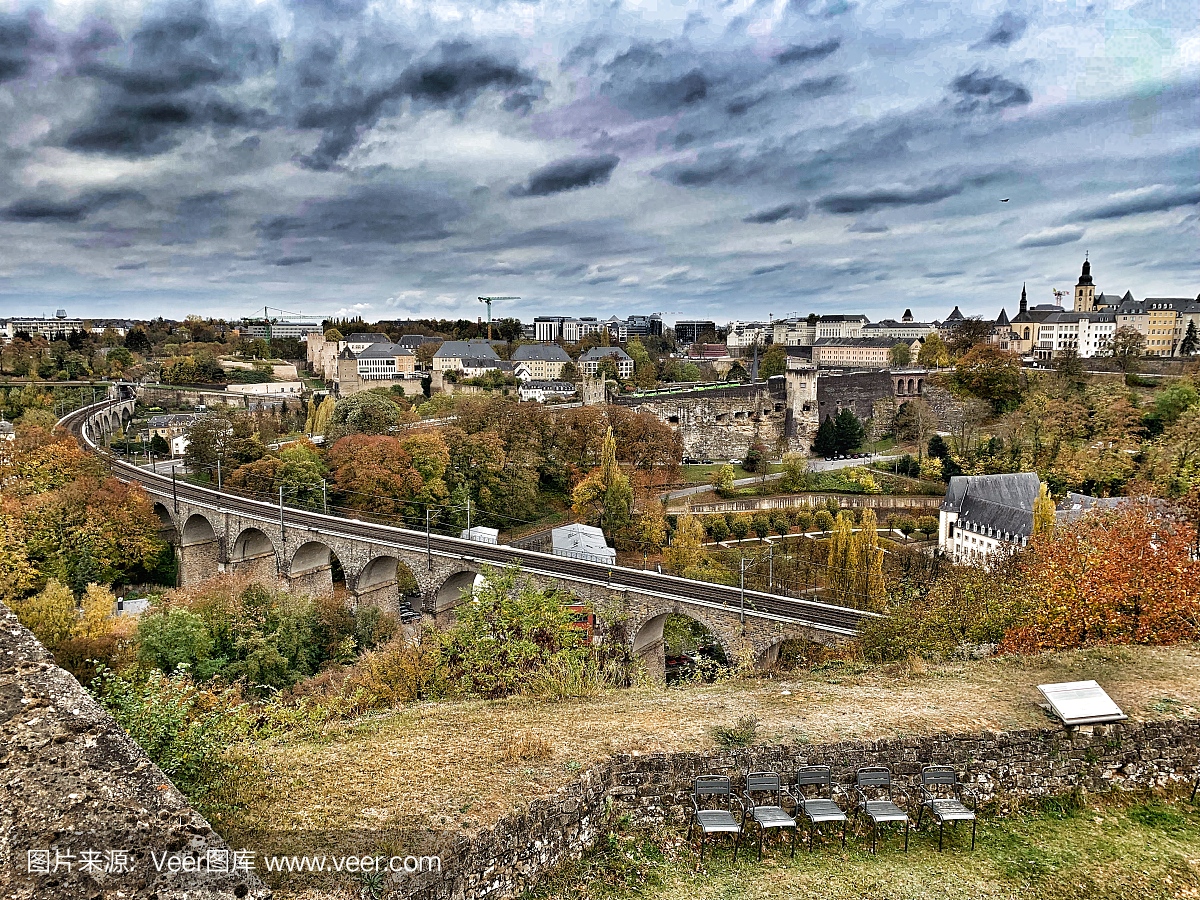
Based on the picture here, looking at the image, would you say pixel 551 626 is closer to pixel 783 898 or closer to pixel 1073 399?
pixel 783 898

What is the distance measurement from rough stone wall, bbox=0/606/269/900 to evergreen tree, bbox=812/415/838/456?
57.9 m

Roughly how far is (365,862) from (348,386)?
246ft

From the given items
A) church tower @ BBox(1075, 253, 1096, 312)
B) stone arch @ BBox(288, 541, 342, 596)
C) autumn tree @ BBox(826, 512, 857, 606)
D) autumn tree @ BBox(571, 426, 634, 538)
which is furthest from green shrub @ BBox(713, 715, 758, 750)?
church tower @ BBox(1075, 253, 1096, 312)

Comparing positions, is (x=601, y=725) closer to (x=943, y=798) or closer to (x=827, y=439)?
(x=943, y=798)

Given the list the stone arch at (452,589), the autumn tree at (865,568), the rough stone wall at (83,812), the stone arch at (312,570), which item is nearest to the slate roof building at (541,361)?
the stone arch at (312,570)

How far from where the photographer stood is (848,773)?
728 centimetres

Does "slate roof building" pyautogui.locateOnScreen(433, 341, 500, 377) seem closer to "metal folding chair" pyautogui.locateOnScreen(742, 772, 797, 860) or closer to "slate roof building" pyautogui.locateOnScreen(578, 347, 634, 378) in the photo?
"slate roof building" pyautogui.locateOnScreen(578, 347, 634, 378)

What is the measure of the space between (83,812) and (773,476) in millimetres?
49395

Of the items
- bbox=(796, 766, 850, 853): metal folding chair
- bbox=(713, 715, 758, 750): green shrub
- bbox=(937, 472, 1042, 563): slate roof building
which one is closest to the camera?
bbox=(796, 766, 850, 853): metal folding chair

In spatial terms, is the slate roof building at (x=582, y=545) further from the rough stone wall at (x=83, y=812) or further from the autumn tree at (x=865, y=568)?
the rough stone wall at (x=83, y=812)

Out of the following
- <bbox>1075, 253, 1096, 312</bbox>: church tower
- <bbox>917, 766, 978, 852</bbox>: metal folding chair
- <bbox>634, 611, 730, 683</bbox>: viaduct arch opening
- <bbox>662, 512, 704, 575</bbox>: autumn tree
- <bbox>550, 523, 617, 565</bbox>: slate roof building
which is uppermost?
<bbox>1075, 253, 1096, 312</bbox>: church tower

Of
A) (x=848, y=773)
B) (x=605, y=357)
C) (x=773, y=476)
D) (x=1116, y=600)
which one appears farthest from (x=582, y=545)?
(x=605, y=357)

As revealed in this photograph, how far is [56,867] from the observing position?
353 centimetres

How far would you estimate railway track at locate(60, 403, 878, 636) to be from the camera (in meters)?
21.4
